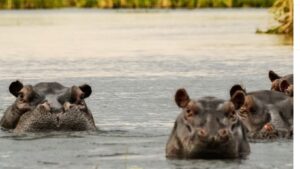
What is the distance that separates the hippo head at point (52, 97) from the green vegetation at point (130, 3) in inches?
2029

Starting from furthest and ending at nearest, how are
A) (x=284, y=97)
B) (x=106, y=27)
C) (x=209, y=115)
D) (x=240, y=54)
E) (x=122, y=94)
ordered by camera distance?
(x=106, y=27) → (x=240, y=54) → (x=122, y=94) → (x=284, y=97) → (x=209, y=115)

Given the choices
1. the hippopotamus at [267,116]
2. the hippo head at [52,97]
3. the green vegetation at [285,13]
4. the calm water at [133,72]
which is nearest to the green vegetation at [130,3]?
the calm water at [133,72]

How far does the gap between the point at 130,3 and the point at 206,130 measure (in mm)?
60285

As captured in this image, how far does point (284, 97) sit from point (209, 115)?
7.59ft

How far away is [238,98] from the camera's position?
11.2m

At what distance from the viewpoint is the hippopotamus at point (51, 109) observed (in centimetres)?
1295

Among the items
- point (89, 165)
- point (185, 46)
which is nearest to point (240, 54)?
point (185, 46)

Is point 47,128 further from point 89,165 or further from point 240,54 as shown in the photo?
point 240,54

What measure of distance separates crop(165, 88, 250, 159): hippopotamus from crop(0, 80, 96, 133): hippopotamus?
7.36 ft

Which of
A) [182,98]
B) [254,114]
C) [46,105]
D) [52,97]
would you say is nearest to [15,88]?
[52,97]

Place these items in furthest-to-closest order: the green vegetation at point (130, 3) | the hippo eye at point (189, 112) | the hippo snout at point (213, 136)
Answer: the green vegetation at point (130, 3) → the hippo eye at point (189, 112) → the hippo snout at point (213, 136)

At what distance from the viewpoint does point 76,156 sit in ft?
39.0

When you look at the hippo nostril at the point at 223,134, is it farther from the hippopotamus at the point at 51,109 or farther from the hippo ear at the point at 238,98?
the hippopotamus at the point at 51,109
